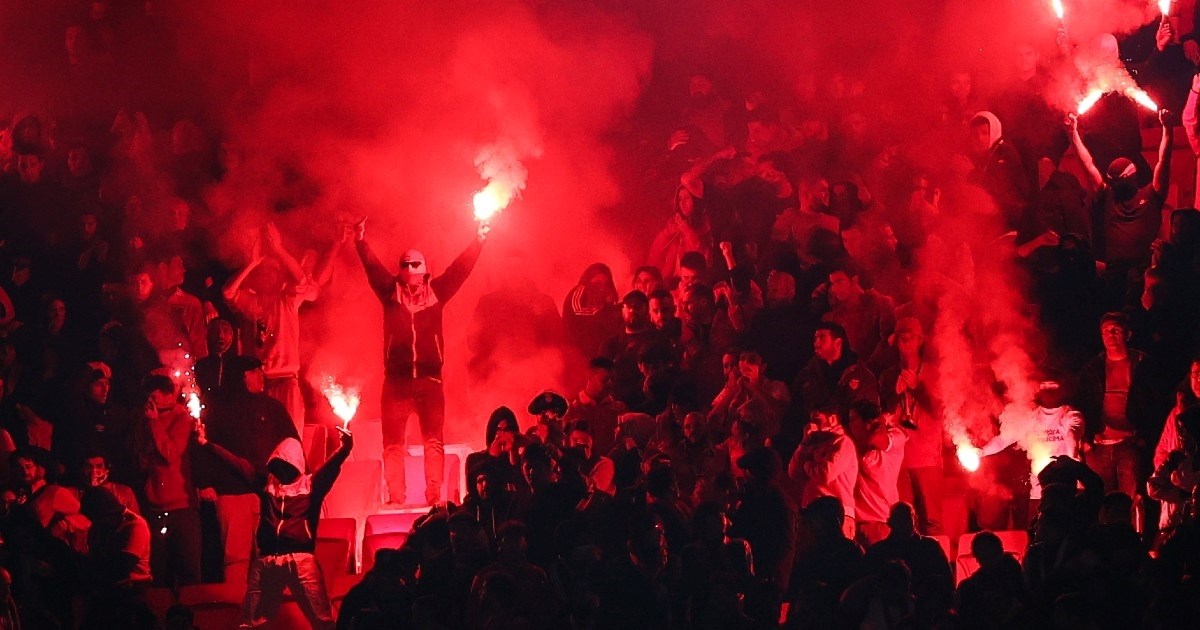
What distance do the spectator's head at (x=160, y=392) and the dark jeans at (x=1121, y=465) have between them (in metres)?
5.45

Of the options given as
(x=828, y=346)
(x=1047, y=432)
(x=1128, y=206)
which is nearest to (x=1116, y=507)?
(x=1047, y=432)

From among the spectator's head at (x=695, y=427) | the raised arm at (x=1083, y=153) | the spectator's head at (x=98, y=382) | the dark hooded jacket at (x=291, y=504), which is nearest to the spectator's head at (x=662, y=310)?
the spectator's head at (x=695, y=427)

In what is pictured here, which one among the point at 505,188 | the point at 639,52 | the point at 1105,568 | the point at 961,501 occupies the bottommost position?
the point at 1105,568

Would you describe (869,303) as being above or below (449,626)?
above

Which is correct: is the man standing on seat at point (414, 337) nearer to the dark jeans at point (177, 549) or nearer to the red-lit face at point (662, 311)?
the red-lit face at point (662, 311)

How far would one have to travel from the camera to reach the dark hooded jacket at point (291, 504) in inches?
298

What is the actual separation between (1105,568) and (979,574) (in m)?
0.52

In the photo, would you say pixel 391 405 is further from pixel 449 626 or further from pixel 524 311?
pixel 449 626

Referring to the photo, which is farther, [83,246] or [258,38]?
[258,38]

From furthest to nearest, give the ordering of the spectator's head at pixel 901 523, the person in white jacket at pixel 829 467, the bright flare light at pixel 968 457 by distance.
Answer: the bright flare light at pixel 968 457
the person in white jacket at pixel 829 467
the spectator's head at pixel 901 523

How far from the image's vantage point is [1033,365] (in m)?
9.05

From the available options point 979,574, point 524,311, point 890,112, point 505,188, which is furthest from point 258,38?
point 979,574

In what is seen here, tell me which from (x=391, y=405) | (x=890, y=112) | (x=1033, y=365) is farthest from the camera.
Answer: (x=890, y=112)

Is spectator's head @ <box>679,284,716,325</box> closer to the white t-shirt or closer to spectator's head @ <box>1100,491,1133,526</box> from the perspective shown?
the white t-shirt
